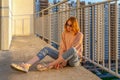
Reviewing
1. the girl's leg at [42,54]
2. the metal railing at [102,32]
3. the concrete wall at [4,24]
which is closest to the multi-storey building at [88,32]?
the metal railing at [102,32]

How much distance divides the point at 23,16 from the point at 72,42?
9889 mm

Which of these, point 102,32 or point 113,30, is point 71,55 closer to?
point 102,32

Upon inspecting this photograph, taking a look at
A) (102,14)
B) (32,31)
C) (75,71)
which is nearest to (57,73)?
(75,71)

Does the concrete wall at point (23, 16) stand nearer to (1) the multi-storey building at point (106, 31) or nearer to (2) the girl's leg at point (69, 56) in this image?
(2) the girl's leg at point (69, 56)

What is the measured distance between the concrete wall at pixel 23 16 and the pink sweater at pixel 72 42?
9178 mm

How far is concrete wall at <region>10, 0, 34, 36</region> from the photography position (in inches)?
524

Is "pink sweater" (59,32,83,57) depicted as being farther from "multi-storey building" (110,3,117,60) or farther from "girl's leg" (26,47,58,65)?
"multi-storey building" (110,3,117,60)

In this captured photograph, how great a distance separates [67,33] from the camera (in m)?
4.05

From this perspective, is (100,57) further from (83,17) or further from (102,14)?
(83,17)

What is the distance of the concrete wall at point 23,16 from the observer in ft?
43.7

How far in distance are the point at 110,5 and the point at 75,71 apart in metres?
1.04

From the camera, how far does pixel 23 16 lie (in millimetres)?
13609

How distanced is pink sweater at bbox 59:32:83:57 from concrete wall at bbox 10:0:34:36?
30.1 ft

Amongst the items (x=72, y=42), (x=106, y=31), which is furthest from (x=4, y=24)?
(x=106, y=31)
